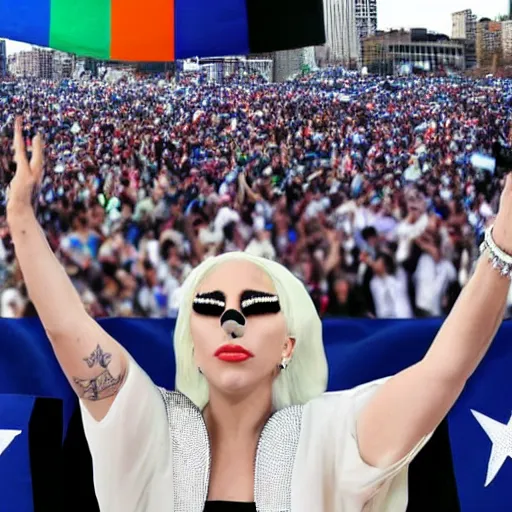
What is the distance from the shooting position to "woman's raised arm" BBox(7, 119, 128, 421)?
147cm

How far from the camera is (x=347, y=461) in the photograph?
1458mm

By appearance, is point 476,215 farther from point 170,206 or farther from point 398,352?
point 170,206

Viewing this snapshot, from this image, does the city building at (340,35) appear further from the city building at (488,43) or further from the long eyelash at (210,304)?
the long eyelash at (210,304)

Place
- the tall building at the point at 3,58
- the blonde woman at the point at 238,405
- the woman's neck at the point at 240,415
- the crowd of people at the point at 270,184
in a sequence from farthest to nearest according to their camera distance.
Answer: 1. the tall building at the point at 3,58
2. the crowd of people at the point at 270,184
3. the woman's neck at the point at 240,415
4. the blonde woman at the point at 238,405

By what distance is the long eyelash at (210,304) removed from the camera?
1.52m

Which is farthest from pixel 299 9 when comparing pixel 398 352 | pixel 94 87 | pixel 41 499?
pixel 41 499

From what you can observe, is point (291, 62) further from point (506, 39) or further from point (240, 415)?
point (240, 415)

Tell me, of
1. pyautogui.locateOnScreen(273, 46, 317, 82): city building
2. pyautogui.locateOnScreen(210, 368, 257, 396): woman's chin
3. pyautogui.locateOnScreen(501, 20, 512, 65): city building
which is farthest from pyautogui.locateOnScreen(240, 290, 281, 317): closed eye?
pyautogui.locateOnScreen(501, 20, 512, 65): city building

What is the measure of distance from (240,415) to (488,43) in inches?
39.0

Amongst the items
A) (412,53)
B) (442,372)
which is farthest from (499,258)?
(412,53)

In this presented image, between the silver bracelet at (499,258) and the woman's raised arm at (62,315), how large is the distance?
693mm

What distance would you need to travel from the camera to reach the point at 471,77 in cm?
181

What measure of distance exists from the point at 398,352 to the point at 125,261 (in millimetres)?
613

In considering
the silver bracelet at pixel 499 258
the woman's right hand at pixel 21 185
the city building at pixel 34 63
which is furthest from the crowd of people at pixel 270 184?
the silver bracelet at pixel 499 258
